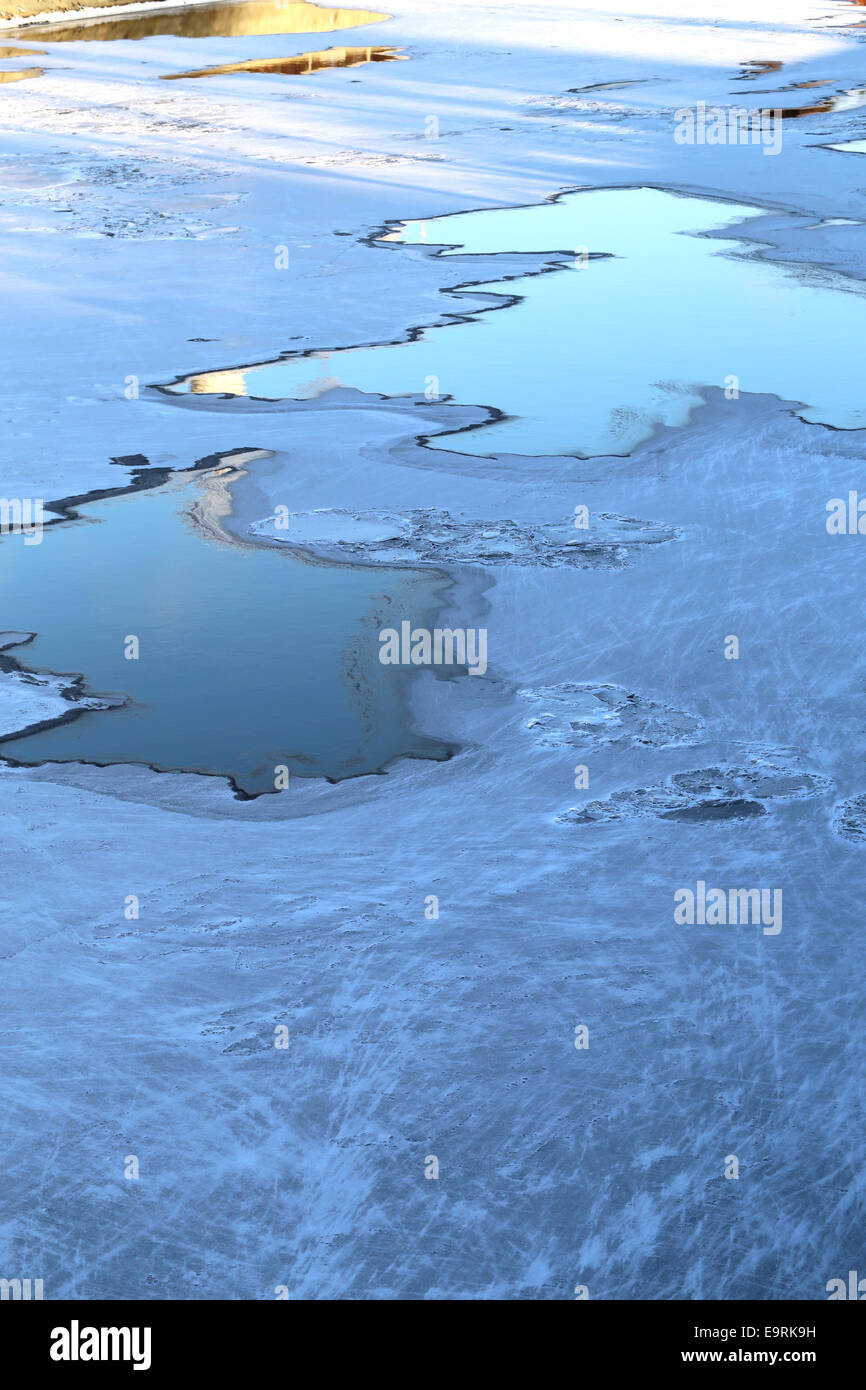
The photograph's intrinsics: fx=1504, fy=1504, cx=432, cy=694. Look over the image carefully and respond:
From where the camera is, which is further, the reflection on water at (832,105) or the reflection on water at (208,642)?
the reflection on water at (832,105)

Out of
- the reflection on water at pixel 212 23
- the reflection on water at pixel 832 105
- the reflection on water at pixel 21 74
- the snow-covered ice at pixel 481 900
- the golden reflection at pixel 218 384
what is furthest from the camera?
the reflection on water at pixel 212 23

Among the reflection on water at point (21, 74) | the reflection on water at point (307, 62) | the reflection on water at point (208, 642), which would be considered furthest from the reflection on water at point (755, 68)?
the reflection on water at point (208, 642)

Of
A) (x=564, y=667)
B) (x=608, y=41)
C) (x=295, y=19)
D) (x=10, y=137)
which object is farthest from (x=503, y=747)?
(x=295, y=19)

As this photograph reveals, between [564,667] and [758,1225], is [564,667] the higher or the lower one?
the higher one

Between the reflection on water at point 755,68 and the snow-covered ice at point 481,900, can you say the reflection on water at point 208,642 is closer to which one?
the snow-covered ice at point 481,900

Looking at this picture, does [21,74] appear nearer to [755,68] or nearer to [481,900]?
[755,68]

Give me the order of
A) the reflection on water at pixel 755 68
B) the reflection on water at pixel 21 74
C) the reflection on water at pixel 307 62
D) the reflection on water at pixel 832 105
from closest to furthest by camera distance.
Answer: the reflection on water at pixel 832 105 < the reflection on water at pixel 755 68 < the reflection on water at pixel 21 74 < the reflection on water at pixel 307 62

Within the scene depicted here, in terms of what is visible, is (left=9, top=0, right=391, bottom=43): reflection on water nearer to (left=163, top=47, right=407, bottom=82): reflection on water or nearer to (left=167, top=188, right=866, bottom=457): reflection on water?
(left=163, top=47, right=407, bottom=82): reflection on water
